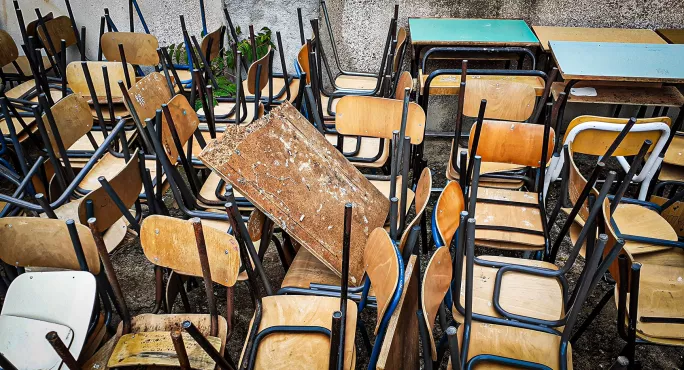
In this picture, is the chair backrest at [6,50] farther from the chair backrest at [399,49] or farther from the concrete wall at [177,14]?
the chair backrest at [399,49]

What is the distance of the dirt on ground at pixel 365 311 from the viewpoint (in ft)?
6.88

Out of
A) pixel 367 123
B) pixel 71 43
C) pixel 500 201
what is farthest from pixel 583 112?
pixel 71 43

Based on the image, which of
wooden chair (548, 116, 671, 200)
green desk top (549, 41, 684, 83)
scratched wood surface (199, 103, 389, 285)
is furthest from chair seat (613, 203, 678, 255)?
scratched wood surface (199, 103, 389, 285)

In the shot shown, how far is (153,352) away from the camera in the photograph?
1.64 meters

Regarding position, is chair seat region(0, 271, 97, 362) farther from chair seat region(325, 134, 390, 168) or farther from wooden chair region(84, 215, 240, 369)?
chair seat region(325, 134, 390, 168)

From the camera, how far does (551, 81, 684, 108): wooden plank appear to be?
2.80 m

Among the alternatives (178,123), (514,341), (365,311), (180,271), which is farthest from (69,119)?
(514,341)

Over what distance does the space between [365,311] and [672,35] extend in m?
2.64

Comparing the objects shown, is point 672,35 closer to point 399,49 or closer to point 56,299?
point 399,49

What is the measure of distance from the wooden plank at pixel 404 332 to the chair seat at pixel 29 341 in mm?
1055

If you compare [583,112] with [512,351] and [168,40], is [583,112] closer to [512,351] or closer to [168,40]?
[512,351]

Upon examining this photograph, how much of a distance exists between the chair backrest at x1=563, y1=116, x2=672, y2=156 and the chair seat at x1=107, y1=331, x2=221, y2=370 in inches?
66.7

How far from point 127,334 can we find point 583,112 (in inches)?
130

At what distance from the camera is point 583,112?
363cm
